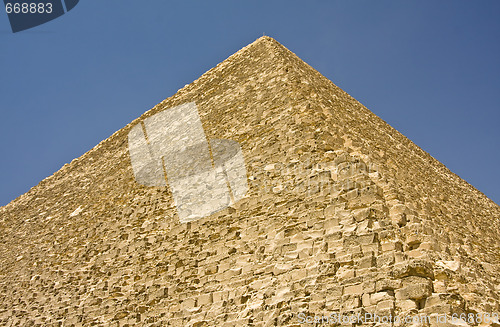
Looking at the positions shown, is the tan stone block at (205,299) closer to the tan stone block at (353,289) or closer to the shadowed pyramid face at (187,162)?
the shadowed pyramid face at (187,162)

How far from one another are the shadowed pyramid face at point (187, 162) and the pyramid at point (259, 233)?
0.05 m

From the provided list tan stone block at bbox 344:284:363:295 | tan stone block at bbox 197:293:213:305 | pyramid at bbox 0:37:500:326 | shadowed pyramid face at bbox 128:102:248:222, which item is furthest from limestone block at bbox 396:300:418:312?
shadowed pyramid face at bbox 128:102:248:222

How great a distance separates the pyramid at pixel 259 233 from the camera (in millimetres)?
4453

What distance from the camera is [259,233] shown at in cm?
580

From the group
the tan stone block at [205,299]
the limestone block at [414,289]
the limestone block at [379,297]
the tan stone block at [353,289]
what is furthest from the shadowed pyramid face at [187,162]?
the limestone block at [414,289]

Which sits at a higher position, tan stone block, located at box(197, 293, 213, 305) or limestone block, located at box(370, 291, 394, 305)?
tan stone block, located at box(197, 293, 213, 305)

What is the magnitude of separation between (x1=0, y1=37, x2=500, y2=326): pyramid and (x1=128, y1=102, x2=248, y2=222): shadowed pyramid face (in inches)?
1.9

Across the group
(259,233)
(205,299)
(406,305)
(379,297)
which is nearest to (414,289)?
(406,305)

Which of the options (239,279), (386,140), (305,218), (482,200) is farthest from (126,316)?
(482,200)

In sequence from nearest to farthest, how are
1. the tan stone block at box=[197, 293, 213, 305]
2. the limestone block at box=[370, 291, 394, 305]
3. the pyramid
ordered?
the limestone block at box=[370, 291, 394, 305] < the pyramid < the tan stone block at box=[197, 293, 213, 305]

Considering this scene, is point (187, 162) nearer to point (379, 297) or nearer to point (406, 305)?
point (379, 297)

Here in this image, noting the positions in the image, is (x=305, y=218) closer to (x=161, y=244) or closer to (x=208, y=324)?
(x=208, y=324)

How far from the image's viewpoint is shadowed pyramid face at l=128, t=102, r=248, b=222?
7.18 meters

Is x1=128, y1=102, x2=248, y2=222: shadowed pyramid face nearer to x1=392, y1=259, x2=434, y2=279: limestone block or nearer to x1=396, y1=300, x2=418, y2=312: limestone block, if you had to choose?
x1=392, y1=259, x2=434, y2=279: limestone block
